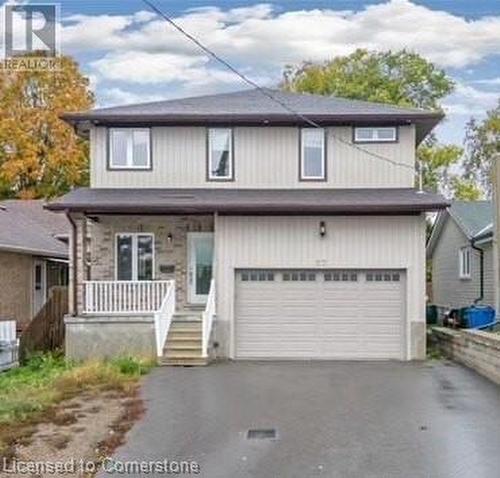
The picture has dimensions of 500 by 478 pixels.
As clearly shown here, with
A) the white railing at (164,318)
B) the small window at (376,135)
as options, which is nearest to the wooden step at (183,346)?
the white railing at (164,318)

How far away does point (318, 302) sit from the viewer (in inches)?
745

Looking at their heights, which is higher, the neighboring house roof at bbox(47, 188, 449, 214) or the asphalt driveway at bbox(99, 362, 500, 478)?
the neighboring house roof at bbox(47, 188, 449, 214)

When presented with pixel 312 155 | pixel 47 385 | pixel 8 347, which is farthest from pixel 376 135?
pixel 47 385

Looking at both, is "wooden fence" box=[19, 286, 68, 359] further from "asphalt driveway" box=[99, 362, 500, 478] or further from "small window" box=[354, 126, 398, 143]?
"small window" box=[354, 126, 398, 143]

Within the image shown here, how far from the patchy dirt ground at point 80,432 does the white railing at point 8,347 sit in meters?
6.19

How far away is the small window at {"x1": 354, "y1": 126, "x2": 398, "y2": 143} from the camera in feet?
66.9

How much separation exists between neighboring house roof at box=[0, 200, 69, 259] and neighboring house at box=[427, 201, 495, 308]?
41.5 ft

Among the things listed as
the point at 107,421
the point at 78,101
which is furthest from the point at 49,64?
the point at 107,421

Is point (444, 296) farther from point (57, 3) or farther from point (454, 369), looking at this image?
point (57, 3)

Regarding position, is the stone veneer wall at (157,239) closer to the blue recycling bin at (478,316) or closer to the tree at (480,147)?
the blue recycling bin at (478,316)

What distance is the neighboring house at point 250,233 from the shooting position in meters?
18.5

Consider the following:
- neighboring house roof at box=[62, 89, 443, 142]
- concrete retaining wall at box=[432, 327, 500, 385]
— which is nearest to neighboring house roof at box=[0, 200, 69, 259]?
neighboring house roof at box=[62, 89, 443, 142]

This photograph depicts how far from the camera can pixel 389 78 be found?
37.2 m

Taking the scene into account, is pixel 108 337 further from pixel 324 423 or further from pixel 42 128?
pixel 42 128
